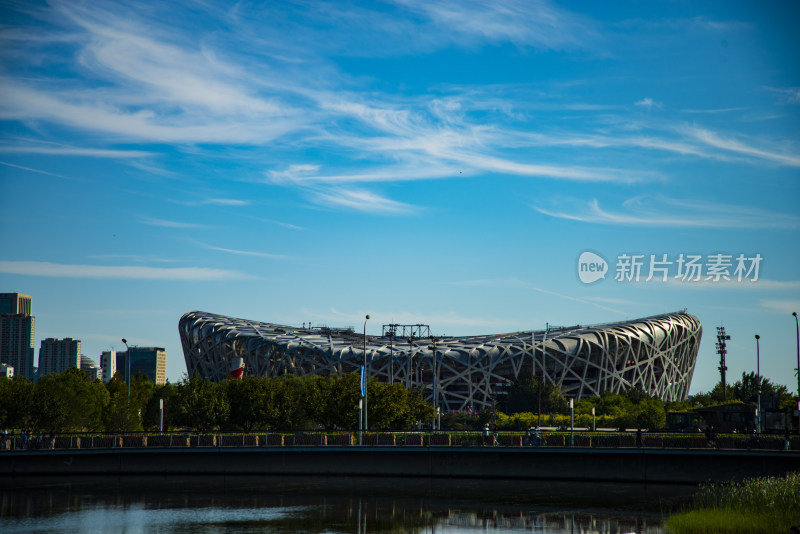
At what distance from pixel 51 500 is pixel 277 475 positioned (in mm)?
15170

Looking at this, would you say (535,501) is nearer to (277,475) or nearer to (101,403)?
(277,475)

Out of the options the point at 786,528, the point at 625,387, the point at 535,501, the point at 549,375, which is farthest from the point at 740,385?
the point at 786,528

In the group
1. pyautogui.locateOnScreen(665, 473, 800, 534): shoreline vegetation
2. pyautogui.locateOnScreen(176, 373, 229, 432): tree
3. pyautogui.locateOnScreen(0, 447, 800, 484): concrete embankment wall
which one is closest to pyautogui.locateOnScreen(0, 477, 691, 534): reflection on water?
pyautogui.locateOnScreen(665, 473, 800, 534): shoreline vegetation

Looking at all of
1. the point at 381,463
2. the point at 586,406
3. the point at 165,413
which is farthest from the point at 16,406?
the point at 586,406

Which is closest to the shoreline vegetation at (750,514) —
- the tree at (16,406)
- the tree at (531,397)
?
the tree at (16,406)

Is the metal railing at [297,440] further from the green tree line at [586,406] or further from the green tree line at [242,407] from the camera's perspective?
the green tree line at [586,406]

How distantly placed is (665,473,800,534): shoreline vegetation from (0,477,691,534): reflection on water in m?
1.36

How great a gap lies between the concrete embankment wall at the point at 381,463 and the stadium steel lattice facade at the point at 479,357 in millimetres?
58485

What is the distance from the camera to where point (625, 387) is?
125 meters

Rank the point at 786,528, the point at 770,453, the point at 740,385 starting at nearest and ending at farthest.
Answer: the point at 786,528
the point at 770,453
the point at 740,385

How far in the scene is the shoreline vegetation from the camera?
30.6m

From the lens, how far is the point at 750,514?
31.8 metres

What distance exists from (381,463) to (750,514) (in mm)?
25845

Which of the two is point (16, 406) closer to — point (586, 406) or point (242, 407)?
point (242, 407)
